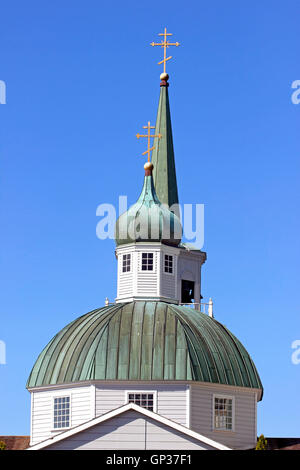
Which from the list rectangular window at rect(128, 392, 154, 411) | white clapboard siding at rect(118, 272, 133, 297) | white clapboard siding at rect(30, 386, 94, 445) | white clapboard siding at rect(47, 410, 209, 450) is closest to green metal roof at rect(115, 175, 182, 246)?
white clapboard siding at rect(118, 272, 133, 297)

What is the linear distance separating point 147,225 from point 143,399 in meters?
10.3

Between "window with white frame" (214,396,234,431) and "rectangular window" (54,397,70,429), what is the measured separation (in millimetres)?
6415

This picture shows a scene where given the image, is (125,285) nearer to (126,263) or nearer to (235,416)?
(126,263)

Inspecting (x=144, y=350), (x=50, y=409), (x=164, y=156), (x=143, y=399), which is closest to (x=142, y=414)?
(x=143, y=399)

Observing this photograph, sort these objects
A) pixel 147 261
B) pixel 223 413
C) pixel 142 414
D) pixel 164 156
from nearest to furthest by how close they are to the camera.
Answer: pixel 142 414
pixel 223 413
pixel 147 261
pixel 164 156

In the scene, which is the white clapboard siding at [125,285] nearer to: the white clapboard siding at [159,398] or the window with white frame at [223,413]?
the white clapboard siding at [159,398]

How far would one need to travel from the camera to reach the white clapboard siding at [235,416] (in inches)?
2295

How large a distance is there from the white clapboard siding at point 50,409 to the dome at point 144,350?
1.70 feet

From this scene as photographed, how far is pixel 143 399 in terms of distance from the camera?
5803cm

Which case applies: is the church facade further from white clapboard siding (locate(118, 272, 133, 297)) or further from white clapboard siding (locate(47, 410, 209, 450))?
white clapboard siding (locate(47, 410, 209, 450))

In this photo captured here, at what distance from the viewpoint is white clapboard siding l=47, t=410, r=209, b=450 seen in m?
51.5

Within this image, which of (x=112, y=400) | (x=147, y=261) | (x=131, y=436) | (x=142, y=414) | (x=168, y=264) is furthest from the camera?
(x=168, y=264)
